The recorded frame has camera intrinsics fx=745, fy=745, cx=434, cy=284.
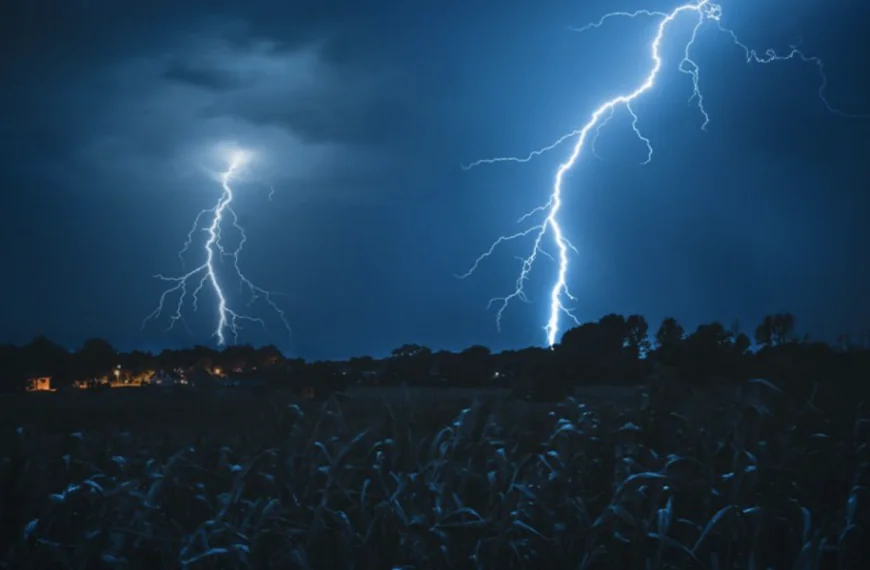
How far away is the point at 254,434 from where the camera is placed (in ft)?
21.7

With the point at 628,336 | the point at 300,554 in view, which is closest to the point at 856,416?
the point at 300,554

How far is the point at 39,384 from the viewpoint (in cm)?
2862

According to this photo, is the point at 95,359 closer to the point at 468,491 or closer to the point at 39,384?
the point at 39,384

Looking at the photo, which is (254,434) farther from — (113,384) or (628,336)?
(113,384)

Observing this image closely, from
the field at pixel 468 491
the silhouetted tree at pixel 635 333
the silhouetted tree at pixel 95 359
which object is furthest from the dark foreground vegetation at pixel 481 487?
the silhouetted tree at pixel 95 359

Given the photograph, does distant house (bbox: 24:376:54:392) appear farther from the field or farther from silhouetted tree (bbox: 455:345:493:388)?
the field

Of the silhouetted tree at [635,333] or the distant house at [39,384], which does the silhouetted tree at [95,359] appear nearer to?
the distant house at [39,384]

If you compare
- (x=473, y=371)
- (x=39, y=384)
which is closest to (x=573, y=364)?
(x=473, y=371)

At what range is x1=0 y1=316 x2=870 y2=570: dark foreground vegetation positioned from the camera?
464 centimetres

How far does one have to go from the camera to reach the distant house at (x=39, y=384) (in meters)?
27.1

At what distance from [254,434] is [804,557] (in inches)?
175

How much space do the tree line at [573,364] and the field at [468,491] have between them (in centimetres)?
103

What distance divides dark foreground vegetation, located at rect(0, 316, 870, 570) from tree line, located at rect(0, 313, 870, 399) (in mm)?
493

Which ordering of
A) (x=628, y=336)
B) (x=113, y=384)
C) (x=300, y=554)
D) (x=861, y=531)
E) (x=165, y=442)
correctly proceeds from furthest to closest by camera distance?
(x=113, y=384), (x=628, y=336), (x=165, y=442), (x=861, y=531), (x=300, y=554)
